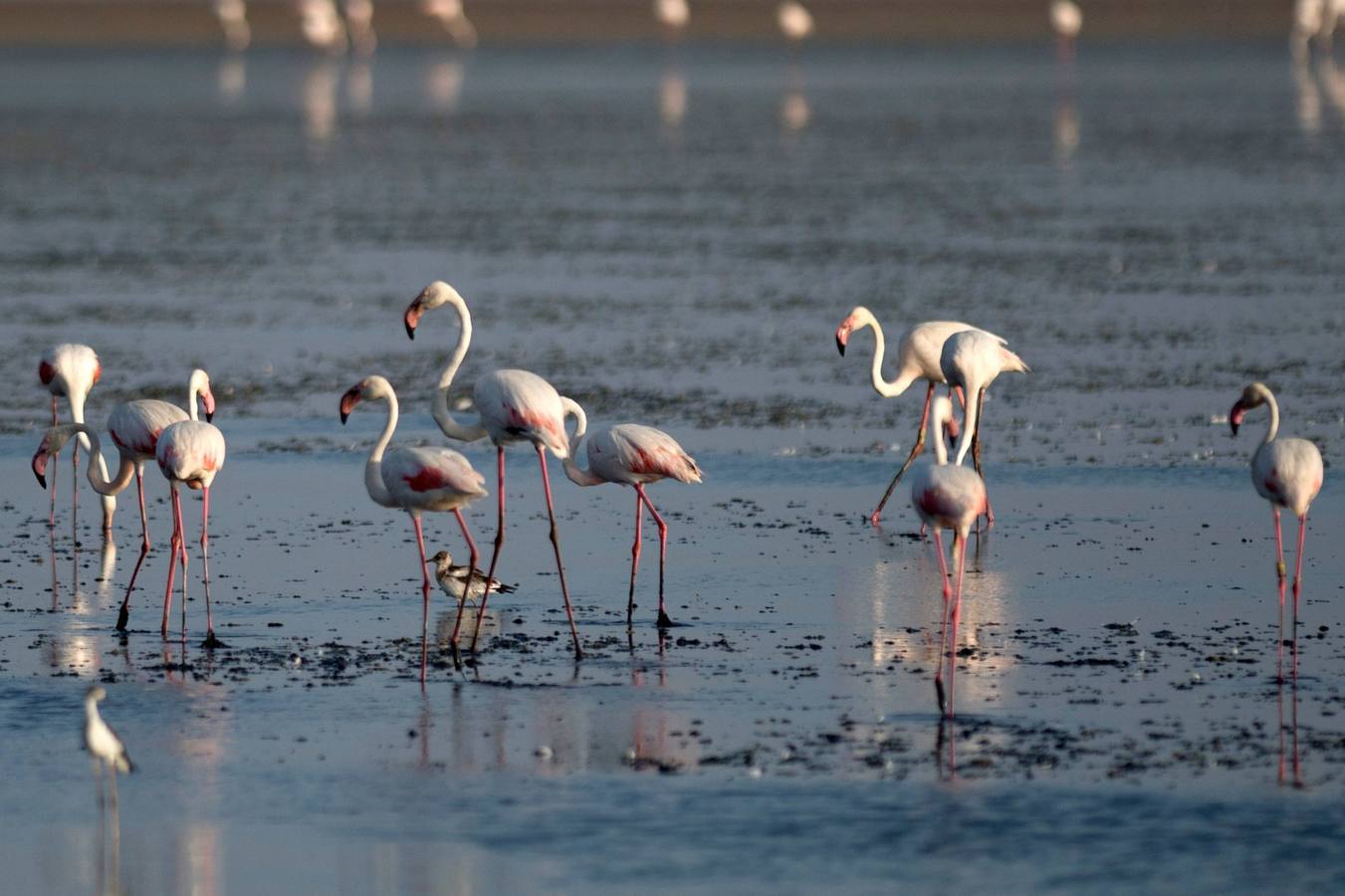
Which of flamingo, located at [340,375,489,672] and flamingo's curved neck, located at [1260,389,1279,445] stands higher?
flamingo's curved neck, located at [1260,389,1279,445]

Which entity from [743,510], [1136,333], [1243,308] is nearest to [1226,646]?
[743,510]

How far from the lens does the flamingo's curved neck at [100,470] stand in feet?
31.6

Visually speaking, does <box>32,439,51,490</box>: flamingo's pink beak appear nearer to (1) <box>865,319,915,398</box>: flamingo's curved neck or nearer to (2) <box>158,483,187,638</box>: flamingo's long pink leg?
(2) <box>158,483,187,638</box>: flamingo's long pink leg

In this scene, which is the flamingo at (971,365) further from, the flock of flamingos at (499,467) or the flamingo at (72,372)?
the flamingo at (72,372)

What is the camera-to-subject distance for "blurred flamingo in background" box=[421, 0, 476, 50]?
213 ft

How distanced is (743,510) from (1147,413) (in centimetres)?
317

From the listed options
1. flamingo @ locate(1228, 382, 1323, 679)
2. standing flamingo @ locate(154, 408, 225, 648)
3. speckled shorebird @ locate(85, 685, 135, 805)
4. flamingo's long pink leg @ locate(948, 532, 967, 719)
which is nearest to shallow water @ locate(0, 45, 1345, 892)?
flamingo's long pink leg @ locate(948, 532, 967, 719)

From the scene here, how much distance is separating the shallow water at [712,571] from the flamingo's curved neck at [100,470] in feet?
1.54

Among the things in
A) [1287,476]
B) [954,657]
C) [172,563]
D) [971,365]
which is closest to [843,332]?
[971,365]

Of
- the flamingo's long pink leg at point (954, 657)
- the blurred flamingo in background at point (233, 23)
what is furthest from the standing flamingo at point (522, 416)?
the blurred flamingo in background at point (233, 23)

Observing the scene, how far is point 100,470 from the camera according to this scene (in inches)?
387

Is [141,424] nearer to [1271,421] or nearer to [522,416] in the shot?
[522,416]

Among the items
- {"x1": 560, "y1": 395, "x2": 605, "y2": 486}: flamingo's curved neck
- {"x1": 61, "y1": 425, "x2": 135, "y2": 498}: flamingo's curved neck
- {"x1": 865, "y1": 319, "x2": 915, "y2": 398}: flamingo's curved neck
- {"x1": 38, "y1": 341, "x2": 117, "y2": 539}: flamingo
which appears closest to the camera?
{"x1": 560, "y1": 395, "x2": 605, "y2": 486}: flamingo's curved neck

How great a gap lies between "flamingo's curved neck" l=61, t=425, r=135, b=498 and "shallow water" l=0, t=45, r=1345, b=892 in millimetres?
468
